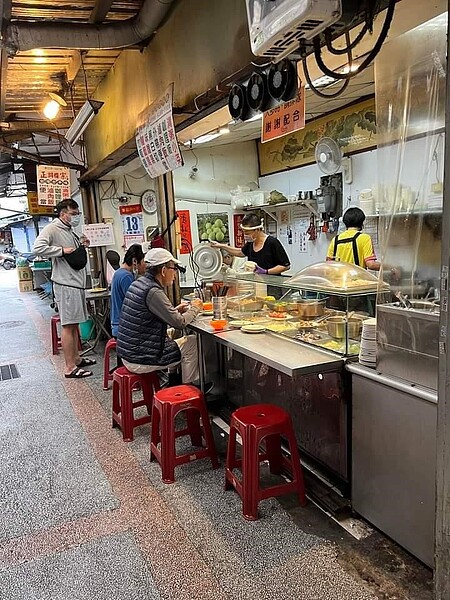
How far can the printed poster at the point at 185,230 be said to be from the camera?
7.15 metres

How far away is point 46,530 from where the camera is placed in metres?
2.55

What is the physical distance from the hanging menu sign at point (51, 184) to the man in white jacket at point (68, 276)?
1792 millimetres

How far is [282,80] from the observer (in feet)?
7.54

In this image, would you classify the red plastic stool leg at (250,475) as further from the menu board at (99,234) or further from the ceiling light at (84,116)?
the menu board at (99,234)

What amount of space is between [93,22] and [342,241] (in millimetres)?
2638

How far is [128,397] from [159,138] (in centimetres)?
195

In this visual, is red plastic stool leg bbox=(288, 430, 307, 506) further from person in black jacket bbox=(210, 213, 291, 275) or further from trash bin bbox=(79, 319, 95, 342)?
trash bin bbox=(79, 319, 95, 342)

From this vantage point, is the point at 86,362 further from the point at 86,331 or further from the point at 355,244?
the point at 355,244

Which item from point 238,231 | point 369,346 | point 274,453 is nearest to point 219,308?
point 274,453

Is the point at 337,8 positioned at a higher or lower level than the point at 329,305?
higher

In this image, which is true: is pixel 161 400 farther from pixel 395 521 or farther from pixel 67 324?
pixel 67 324

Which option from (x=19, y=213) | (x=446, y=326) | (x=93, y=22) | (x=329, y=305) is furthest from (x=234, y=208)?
(x=19, y=213)

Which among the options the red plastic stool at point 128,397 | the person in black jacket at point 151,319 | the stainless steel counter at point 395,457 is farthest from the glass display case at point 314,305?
the red plastic stool at point 128,397

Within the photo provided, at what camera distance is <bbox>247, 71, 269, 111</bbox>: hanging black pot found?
2422 mm
